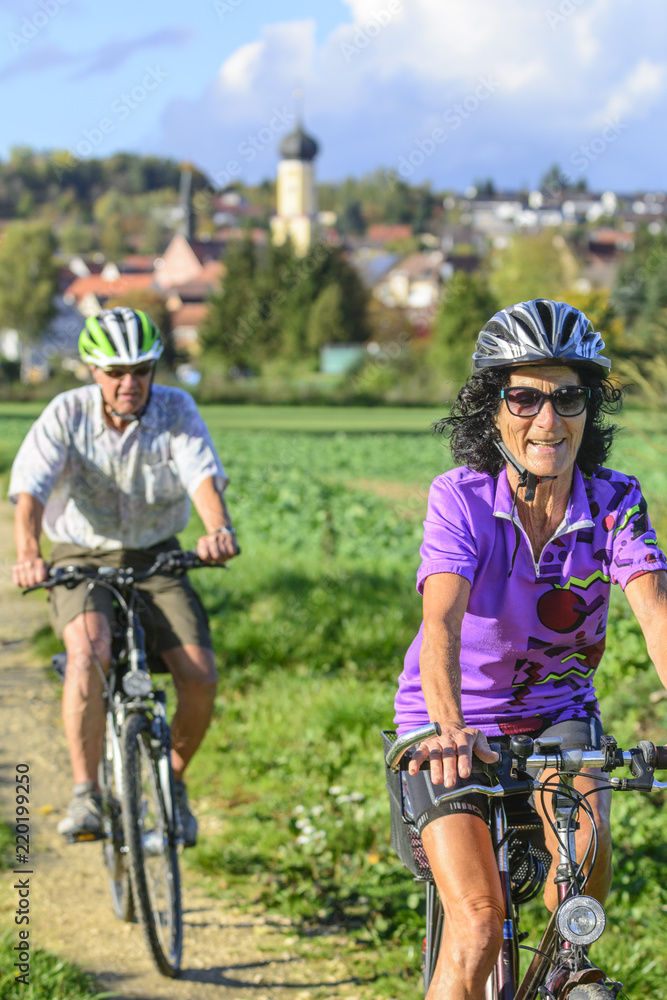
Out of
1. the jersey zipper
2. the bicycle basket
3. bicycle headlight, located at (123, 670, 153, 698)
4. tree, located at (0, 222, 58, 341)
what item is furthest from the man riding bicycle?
tree, located at (0, 222, 58, 341)

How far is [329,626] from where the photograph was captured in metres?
7.84

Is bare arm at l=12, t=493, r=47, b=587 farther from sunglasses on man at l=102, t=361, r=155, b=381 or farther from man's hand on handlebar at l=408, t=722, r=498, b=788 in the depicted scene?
man's hand on handlebar at l=408, t=722, r=498, b=788

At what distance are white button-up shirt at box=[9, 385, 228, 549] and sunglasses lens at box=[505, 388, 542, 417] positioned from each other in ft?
6.75

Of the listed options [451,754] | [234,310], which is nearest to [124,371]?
[451,754]

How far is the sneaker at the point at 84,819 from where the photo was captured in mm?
4207

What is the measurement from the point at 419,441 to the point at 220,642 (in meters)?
30.7

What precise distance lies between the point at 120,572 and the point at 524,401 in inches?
83.1

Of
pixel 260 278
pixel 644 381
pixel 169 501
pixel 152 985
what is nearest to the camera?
pixel 152 985

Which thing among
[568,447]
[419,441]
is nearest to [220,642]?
[568,447]

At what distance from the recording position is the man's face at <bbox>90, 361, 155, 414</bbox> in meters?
4.57

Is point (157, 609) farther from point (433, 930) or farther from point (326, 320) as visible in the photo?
point (326, 320)

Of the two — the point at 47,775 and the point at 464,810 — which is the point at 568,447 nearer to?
the point at 464,810

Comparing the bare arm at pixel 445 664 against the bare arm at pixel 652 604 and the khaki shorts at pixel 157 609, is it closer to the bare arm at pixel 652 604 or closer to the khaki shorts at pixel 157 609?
the bare arm at pixel 652 604

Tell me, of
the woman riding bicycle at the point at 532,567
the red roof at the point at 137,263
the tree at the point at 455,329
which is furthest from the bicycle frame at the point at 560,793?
the red roof at the point at 137,263
